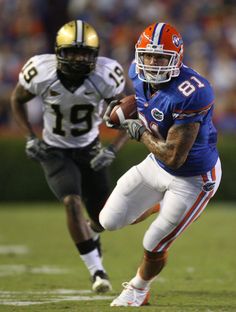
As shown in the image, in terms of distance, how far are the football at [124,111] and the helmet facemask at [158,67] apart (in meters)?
0.27

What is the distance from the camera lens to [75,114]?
5832 millimetres

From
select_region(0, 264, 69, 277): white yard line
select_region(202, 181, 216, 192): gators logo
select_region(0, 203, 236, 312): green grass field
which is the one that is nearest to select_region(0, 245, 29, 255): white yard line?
select_region(0, 203, 236, 312): green grass field

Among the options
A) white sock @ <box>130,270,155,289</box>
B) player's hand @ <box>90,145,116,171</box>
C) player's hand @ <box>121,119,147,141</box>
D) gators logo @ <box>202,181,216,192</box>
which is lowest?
white sock @ <box>130,270,155,289</box>

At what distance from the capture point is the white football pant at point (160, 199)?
4719mm

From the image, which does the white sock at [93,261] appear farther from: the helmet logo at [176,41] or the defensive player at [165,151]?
the helmet logo at [176,41]

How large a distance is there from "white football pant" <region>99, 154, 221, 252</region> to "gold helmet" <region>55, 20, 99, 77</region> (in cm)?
98

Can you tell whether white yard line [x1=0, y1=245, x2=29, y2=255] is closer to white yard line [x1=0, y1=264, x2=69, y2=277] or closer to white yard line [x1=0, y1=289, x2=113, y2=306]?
white yard line [x1=0, y1=264, x2=69, y2=277]

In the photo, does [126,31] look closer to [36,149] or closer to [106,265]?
[106,265]

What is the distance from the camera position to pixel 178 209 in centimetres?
470

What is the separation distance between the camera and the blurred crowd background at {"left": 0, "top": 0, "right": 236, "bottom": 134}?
10.9m

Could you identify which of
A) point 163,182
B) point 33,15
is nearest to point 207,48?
point 33,15

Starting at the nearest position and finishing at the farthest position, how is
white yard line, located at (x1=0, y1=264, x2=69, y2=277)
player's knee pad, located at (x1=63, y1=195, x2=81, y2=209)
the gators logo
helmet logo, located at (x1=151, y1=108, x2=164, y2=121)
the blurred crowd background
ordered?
helmet logo, located at (x1=151, y1=108, x2=164, y2=121) < the gators logo < player's knee pad, located at (x1=63, y1=195, x2=81, y2=209) < white yard line, located at (x1=0, y1=264, x2=69, y2=277) < the blurred crowd background

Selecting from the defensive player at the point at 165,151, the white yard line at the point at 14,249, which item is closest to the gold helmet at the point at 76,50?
the defensive player at the point at 165,151

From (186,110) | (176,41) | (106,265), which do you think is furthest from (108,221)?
(106,265)
